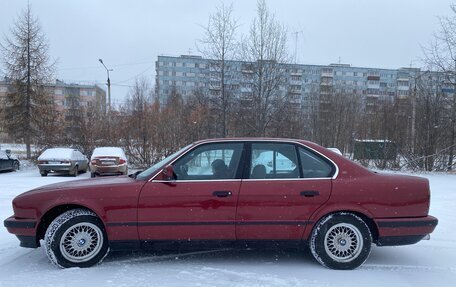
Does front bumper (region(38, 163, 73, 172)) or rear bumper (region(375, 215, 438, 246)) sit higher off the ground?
rear bumper (region(375, 215, 438, 246))

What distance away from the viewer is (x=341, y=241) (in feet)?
15.6

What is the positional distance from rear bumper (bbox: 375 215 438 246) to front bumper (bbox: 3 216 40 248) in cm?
412

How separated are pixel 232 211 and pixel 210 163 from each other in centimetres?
66

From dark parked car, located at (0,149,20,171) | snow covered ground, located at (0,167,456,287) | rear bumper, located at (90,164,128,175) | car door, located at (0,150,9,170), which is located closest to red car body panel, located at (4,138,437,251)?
snow covered ground, located at (0,167,456,287)

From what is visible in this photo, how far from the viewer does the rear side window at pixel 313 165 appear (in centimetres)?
480

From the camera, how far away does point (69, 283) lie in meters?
4.14

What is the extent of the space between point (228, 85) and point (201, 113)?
3.08 metres

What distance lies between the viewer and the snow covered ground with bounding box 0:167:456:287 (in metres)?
4.25

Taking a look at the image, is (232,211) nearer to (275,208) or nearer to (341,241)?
(275,208)

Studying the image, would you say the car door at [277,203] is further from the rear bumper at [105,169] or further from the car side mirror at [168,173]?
the rear bumper at [105,169]

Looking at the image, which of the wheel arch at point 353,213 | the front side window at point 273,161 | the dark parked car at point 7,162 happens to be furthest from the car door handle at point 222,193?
the dark parked car at point 7,162

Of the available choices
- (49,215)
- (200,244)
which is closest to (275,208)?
(200,244)

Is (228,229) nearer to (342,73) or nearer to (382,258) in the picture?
(382,258)

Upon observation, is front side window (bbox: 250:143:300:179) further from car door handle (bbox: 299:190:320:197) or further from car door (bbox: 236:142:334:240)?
car door handle (bbox: 299:190:320:197)
